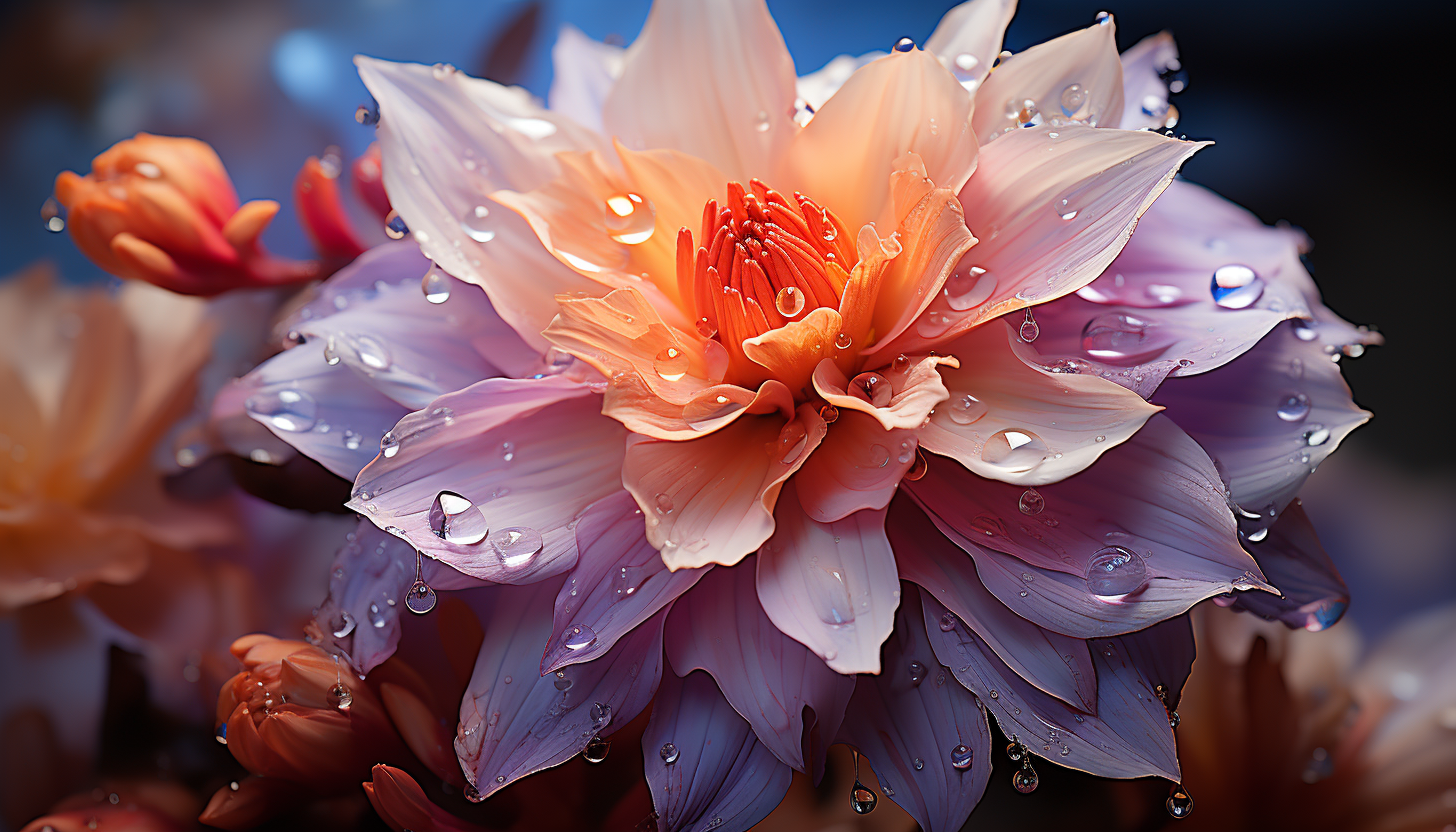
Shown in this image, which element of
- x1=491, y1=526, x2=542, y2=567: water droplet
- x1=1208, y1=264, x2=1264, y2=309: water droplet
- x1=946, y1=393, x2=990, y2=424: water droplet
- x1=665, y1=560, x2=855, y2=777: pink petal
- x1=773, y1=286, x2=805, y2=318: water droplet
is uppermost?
x1=773, y1=286, x2=805, y2=318: water droplet

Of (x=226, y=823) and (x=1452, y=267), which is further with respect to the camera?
(x=1452, y=267)

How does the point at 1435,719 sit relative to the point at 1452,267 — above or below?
below

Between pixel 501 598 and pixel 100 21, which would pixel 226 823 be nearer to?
pixel 501 598

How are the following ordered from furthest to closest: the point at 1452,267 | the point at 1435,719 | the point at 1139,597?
the point at 1452,267 → the point at 1435,719 → the point at 1139,597

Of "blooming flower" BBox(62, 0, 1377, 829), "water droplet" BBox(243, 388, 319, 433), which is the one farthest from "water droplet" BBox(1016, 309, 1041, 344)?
"water droplet" BBox(243, 388, 319, 433)

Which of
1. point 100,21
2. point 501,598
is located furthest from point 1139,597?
point 100,21

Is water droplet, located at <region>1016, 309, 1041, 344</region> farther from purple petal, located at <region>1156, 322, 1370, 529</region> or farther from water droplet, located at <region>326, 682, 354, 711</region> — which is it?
water droplet, located at <region>326, 682, 354, 711</region>

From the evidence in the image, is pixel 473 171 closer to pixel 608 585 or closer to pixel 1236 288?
pixel 608 585

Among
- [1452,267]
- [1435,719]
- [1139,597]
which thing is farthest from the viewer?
[1452,267]
